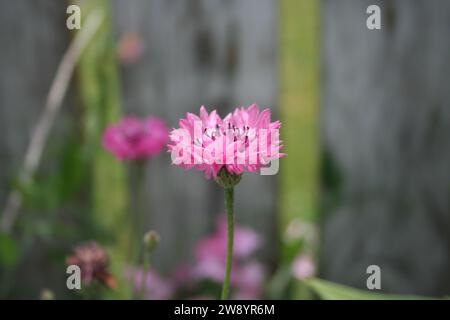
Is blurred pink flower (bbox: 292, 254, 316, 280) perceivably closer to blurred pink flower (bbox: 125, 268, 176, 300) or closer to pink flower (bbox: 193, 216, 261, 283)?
pink flower (bbox: 193, 216, 261, 283)

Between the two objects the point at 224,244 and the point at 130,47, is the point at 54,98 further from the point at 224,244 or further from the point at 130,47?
the point at 224,244

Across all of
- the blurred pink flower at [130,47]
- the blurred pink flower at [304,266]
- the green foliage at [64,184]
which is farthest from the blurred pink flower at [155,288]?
the blurred pink flower at [130,47]

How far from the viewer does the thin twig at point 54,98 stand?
1162mm

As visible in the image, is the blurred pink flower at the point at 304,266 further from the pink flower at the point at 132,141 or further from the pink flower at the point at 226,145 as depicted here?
the pink flower at the point at 226,145

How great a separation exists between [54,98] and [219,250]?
0.46m

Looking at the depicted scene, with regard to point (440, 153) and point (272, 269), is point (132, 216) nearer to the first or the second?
point (272, 269)

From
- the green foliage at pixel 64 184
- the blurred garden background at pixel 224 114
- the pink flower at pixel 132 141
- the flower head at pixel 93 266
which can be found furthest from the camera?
the blurred garden background at pixel 224 114

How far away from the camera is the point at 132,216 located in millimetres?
1262

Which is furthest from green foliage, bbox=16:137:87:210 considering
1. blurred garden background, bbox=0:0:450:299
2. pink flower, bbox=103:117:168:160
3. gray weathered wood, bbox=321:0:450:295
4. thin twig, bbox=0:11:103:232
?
gray weathered wood, bbox=321:0:450:295

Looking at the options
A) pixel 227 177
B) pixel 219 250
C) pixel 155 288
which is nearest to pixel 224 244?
pixel 219 250

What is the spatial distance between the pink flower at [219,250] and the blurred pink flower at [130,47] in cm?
36

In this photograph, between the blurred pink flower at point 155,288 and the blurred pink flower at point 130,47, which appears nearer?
the blurred pink flower at point 155,288

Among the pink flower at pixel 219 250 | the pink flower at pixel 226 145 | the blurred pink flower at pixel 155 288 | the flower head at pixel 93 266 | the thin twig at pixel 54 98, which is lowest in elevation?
the blurred pink flower at pixel 155 288
